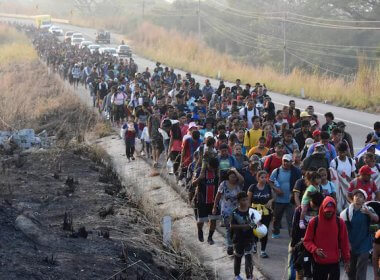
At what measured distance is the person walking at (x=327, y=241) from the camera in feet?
25.7

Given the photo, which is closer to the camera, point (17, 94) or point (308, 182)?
point (308, 182)

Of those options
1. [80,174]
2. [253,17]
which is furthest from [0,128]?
[253,17]

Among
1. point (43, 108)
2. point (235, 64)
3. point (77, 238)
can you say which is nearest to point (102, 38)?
point (235, 64)

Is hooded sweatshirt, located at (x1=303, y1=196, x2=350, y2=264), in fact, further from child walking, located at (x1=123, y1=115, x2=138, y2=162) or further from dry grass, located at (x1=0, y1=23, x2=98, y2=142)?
dry grass, located at (x1=0, y1=23, x2=98, y2=142)

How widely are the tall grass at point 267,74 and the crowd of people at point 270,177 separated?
12512 mm

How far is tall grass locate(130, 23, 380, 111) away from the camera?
1206 inches

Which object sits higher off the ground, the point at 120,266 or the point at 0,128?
the point at 120,266

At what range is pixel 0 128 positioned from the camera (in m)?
23.1

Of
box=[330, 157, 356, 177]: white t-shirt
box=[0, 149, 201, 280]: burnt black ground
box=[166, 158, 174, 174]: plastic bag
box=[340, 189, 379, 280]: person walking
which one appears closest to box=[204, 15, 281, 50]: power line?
box=[166, 158, 174, 174]: plastic bag

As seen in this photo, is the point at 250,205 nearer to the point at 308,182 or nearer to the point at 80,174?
the point at 308,182

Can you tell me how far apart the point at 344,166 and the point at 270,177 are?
3.66 feet

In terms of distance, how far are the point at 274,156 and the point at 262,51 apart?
50.1 meters

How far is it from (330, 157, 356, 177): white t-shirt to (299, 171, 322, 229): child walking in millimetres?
1380

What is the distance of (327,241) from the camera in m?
7.89
